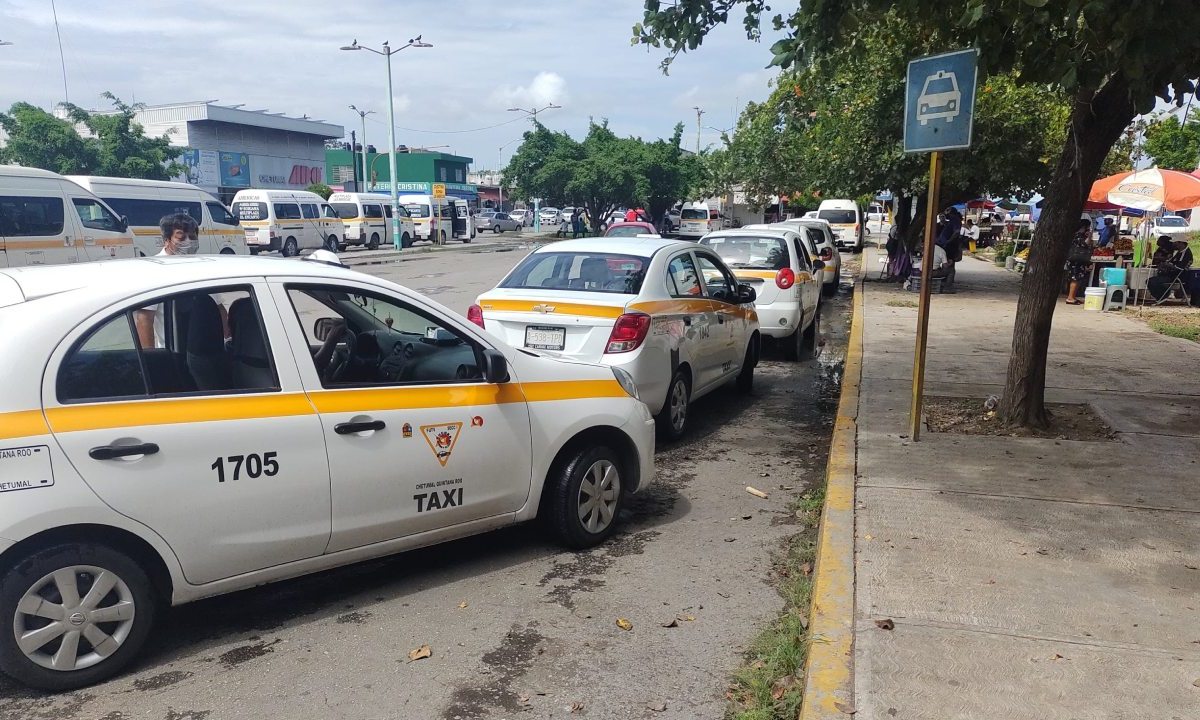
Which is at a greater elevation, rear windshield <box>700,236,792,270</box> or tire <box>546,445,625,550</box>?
rear windshield <box>700,236,792,270</box>

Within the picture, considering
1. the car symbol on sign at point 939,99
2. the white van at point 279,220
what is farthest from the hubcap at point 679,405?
the white van at point 279,220

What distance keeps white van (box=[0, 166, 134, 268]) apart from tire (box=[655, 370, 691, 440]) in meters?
12.5

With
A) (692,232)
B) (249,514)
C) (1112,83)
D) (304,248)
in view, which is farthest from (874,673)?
(692,232)

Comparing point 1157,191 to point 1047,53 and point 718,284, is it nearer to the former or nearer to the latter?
point 718,284

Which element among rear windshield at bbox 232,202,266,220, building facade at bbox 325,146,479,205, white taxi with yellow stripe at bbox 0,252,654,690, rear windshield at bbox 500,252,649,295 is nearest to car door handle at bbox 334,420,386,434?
white taxi with yellow stripe at bbox 0,252,654,690

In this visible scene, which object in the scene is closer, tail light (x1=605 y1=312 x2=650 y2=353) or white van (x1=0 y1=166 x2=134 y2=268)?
tail light (x1=605 y1=312 x2=650 y2=353)

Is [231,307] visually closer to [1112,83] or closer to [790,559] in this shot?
[790,559]

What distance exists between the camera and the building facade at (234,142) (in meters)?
51.2

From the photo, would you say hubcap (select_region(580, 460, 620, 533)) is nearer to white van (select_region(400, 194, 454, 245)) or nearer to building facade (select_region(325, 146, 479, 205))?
white van (select_region(400, 194, 454, 245))

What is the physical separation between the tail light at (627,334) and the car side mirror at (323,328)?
2546 millimetres

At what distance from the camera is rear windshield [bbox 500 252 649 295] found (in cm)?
741

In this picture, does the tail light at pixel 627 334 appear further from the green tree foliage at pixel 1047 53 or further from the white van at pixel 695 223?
the white van at pixel 695 223

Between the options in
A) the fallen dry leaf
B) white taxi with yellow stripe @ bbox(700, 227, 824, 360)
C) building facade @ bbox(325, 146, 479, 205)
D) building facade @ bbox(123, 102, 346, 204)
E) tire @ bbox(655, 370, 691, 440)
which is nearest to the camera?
the fallen dry leaf

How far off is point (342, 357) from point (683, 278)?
4.11 meters
